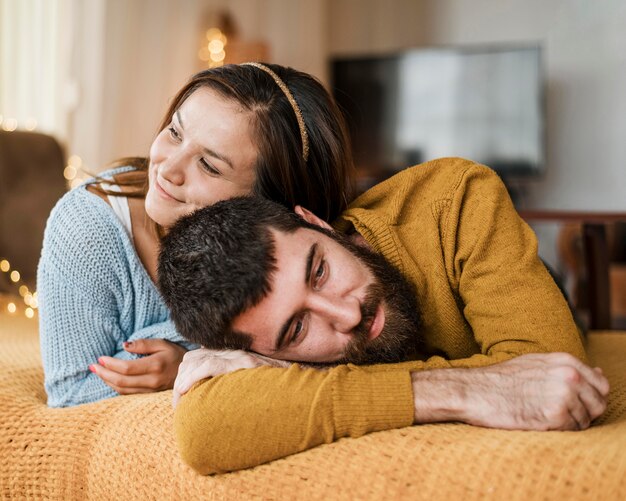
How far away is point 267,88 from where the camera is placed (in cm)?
147

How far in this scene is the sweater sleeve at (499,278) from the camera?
1.17 m

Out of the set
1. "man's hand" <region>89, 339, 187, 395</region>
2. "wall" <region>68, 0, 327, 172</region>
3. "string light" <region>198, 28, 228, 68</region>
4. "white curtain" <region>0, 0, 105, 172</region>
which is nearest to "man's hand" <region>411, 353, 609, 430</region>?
"man's hand" <region>89, 339, 187, 395</region>

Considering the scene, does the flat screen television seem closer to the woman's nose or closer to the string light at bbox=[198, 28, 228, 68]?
the string light at bbox=[198, 28, 228, 68]

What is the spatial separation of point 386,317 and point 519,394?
26 centimetres

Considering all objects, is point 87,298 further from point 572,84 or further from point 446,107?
point 572,84

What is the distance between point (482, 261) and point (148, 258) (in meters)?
0.66

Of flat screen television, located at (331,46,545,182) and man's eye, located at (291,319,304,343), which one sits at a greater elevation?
flat screen television, located at (331,46,545,182)

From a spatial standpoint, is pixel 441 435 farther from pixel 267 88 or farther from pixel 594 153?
pixel 594 153

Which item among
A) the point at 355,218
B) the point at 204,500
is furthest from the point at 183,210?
the point at 204,500

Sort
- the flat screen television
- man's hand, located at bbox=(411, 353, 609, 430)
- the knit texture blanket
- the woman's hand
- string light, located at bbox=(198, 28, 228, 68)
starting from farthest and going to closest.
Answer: the flat screen television → string light, located at bbox=(198, 28, 228, 68) → the woman's hand → man's hand, located at bbox=(411, 353, 609, 430) → the knit texture blanket

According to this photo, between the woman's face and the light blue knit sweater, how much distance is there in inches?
5.2

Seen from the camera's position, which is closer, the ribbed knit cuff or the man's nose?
the ribbed knit cuff

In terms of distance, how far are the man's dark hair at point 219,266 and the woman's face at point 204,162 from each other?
0.13 meters

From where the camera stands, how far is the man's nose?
1.14 metres
